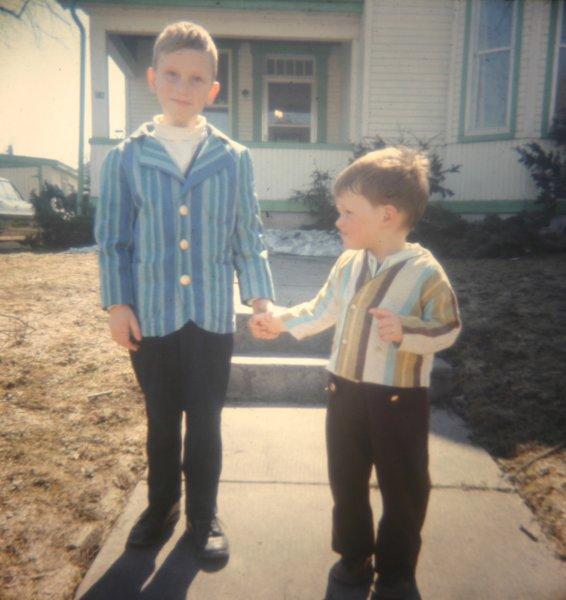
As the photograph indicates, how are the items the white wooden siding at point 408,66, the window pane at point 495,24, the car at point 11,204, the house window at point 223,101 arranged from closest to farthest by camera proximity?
the window pane at point 495,24, the white wooden siding at point 408,66, the house window at point 223,101, the car at point 11,204

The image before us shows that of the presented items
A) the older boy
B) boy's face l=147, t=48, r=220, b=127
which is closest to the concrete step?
the older boy

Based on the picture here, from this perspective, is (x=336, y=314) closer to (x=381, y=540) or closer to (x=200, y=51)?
(x=381, y=540)

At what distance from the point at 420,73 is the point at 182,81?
924 cm

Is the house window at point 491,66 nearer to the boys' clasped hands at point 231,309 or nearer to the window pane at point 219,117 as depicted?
the window pane at point 219,117

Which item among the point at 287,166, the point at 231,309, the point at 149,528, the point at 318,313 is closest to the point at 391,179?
the point at 318,313

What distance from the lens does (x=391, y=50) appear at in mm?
9898

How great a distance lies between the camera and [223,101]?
12.4 meters

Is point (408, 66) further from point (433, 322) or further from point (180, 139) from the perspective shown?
point (433, 322)

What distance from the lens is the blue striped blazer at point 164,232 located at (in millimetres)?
1876

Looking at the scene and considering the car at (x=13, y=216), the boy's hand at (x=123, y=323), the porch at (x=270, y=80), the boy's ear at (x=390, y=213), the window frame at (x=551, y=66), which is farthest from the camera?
the car at (x=13, y=216)

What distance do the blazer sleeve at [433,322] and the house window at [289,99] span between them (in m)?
11.4

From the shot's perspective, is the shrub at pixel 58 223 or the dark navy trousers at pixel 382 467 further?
the shrub at pixel 58 223

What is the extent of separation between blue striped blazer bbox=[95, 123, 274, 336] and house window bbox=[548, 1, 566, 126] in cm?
894

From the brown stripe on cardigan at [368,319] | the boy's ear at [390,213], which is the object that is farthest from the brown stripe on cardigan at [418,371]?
the boy's ear at [390,213]
